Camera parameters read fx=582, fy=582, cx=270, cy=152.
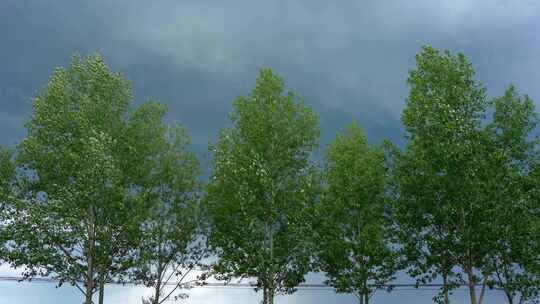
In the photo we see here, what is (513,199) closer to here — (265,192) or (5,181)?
(265,192)

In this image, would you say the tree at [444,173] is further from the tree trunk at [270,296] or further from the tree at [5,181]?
the tree at [5,181]

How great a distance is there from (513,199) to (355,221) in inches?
558

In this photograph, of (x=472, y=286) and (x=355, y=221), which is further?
(x=355, y=221)

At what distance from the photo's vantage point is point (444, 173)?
41031 millimetres

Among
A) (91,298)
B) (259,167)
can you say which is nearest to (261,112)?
(259,167)

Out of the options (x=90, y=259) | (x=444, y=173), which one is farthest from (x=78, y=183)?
(x=444, y=173)

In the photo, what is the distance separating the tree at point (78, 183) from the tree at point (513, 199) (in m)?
27.0

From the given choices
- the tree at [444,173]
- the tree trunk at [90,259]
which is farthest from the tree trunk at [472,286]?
the tree trunk at [90,259]

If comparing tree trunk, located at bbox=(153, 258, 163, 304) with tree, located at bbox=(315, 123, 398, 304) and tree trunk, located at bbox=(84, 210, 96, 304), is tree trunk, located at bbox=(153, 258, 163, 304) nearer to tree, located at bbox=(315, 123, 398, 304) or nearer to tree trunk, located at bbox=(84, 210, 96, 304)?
tree trunk, located at bbox=(84, 210, 96, 304)

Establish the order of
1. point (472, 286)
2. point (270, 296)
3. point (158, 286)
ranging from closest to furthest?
point (472, 286)
point (270, 296)
point (158, 286)

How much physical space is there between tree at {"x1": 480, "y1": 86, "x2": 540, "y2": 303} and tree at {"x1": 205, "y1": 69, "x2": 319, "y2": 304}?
1424 centimetres

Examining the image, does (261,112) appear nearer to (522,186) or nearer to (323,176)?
(323,176)

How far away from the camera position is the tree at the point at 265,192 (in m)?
45.8

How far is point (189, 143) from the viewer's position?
54.6 m
